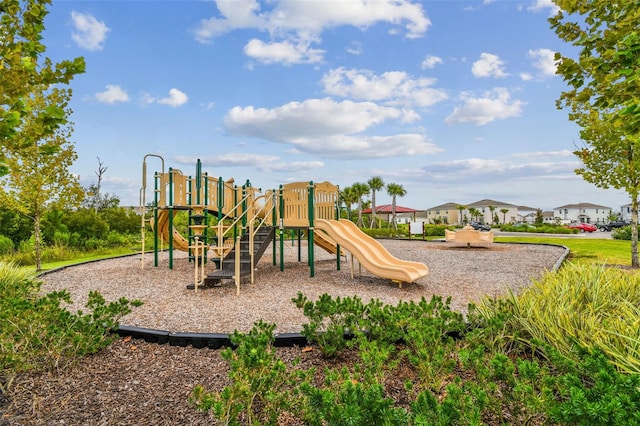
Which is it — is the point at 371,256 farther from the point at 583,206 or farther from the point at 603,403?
the point at 583,206

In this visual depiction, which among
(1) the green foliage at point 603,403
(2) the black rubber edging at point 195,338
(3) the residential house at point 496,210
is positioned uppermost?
(3) the residential house at point 496,210

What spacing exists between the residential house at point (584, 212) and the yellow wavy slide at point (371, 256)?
87277 millimetres

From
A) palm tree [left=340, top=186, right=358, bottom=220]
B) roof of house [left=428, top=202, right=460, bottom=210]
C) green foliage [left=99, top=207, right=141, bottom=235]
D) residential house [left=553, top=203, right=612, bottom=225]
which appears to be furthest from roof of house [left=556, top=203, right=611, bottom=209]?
green foliage [left=99, top=207, right=141, bottom=235]

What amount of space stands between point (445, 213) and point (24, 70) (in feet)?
272

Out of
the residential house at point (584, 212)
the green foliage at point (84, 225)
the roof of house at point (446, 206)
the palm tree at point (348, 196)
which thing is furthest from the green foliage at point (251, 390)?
the residential house at point (584, 212)

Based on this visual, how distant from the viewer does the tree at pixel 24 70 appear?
117 inches

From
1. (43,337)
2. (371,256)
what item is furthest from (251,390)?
(371,256)

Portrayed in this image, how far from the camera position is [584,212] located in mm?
82312

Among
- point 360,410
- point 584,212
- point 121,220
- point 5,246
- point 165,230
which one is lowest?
point 360,410

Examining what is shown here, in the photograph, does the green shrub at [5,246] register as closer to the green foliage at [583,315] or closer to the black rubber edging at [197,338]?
the black rubber edging at [197,338]

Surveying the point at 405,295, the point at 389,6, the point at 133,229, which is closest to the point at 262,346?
the point at 405,295

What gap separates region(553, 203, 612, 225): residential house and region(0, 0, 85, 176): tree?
93804 mm

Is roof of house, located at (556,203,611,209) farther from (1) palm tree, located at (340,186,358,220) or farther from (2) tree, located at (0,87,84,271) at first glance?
(2) tree, located at (0,87,84,271)

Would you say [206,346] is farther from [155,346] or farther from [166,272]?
[166,272]
